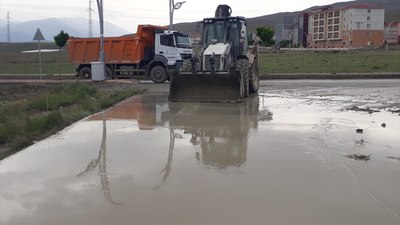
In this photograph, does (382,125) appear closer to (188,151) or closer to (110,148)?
(188,151)

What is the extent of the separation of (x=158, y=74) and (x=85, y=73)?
5113mm

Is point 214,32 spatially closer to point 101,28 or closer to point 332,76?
point 101,28

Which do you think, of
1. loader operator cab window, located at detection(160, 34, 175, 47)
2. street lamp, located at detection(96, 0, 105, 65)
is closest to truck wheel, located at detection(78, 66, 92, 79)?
street lamp, located at detection(96, 0, 105, 65)

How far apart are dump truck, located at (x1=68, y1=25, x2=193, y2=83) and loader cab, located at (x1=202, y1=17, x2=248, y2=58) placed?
265 inches

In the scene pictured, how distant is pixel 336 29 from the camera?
115000 millimetres

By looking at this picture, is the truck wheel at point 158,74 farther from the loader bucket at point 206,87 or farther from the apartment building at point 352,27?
the apartment building at point 352,27

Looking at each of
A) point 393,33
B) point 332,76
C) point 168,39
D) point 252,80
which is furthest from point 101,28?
point 393,33

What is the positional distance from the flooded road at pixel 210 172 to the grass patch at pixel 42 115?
0.40 m

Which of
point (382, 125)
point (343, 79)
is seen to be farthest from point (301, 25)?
point (382, 125)

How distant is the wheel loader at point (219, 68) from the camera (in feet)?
45.8

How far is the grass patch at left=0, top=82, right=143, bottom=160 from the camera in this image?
864cm

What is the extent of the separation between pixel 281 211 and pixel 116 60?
21.1m

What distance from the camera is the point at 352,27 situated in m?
110

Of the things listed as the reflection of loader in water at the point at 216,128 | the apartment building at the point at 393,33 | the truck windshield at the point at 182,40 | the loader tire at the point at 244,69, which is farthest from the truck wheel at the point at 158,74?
the apartment building at the point at 393,33
